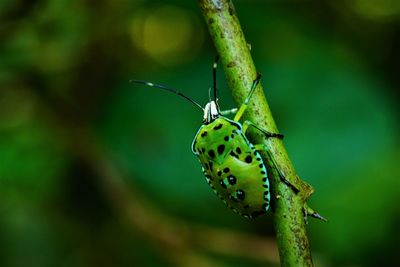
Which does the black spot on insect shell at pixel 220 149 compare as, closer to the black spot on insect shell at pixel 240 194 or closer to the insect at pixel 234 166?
the insect at pixel 234 166

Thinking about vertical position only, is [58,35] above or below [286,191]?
above

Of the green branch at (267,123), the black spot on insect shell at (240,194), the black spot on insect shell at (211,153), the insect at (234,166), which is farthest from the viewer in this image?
the black spot on insect shell at (211,153)

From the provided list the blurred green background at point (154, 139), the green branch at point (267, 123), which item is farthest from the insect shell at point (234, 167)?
the blurred green background at point (154, 139)

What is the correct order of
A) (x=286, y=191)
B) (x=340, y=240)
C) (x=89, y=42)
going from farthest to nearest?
→ (x=340, y=240)
(x=89, y=42)
(x=286, y=191)

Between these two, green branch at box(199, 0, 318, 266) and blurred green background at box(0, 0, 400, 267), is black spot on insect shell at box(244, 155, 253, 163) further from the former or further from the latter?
blurred green background at box(0, 0, 400, 267)

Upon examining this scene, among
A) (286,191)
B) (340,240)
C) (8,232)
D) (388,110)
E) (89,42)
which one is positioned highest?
(388,110)

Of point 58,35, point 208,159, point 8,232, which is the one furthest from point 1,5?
point 8,232

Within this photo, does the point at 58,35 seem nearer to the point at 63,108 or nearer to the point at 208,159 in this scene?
the point at 63,108

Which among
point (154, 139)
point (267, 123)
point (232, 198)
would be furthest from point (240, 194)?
point (154, 139)
